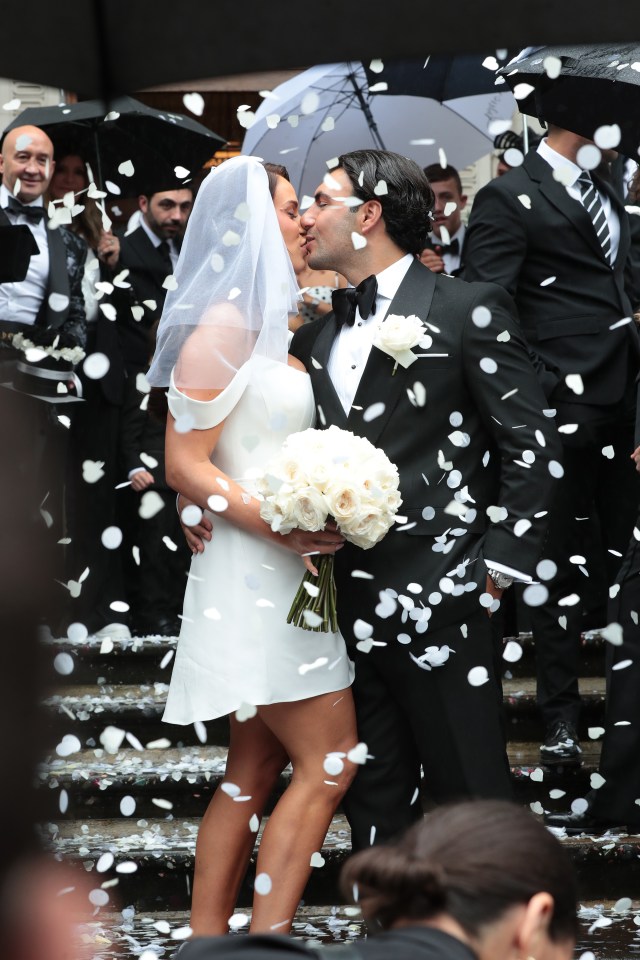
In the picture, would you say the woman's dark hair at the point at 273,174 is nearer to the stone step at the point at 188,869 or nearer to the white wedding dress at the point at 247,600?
the white wedding dress at the point at 247,600

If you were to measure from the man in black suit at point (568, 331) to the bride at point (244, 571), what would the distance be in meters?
1.10

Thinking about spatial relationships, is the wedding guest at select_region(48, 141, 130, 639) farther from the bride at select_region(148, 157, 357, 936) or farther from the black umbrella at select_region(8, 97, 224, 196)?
the bride at select_region(148, 157, 357, 936)

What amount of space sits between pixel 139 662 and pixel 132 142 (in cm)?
235

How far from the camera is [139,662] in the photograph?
15.7 ft

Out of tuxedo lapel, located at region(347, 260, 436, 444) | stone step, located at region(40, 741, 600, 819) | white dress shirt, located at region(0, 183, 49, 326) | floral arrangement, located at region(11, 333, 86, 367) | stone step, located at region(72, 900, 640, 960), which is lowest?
stone step, located at region(72, 900, 640, 960)

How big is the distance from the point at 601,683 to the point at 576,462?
0.85m

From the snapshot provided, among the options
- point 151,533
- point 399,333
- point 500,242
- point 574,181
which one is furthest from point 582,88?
point 151,533

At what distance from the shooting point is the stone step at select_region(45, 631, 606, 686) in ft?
15.6

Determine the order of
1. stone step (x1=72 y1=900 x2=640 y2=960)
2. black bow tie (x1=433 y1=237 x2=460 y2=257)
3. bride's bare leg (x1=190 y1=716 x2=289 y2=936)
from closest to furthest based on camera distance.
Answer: bride's bare leg (x1=190 y1=716 x2=289 y2=936)
stone step (x1=72 y1=900 x2=640 y2=960)
black bow tie (x1=433 y1=237 x2=460 y2=257)

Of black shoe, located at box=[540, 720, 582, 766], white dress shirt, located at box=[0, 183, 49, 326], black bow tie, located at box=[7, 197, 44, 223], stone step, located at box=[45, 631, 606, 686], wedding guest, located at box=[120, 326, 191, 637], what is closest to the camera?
black shoe, located at box=[540, 720, 582, 766]

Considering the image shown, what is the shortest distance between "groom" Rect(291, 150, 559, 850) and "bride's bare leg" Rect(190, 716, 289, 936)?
241 millimetres

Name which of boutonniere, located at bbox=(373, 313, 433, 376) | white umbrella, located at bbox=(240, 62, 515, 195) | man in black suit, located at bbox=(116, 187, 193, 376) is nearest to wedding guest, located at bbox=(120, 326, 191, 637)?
man in black suit, located at bbox=(116, 187, 193, 376)

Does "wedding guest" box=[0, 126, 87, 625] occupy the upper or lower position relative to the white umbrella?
lower

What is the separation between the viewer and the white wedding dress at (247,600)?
3.24m
